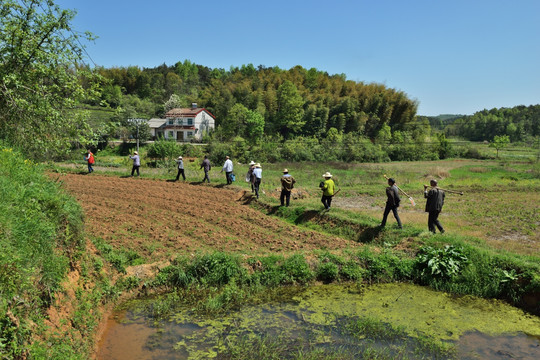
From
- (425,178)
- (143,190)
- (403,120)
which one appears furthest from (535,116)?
(143,190)

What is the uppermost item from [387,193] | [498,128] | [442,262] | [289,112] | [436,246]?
[289,112]

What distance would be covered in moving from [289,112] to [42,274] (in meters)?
63.3

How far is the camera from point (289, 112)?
6775 cm

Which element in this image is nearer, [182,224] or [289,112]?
[182,224]

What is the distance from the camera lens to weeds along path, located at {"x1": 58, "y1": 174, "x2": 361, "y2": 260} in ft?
41.0

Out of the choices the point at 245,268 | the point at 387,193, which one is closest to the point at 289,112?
the point at 387,193

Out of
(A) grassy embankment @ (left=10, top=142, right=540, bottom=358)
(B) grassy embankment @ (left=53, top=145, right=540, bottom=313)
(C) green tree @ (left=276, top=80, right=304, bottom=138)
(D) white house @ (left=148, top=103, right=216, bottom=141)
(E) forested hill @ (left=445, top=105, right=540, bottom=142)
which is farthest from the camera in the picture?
(E) forested hill @ (left=445, top=105, right=540, bottom=142)

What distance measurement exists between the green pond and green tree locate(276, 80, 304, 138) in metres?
58.6

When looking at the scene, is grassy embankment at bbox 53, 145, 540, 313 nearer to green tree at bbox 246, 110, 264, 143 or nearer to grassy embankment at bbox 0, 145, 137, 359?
grassy embankment at bbox 0, 145, 137, 359

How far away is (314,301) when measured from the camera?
9.61m

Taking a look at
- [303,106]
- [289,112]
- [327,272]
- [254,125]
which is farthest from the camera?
[303,106]

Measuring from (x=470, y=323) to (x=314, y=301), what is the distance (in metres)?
3.53

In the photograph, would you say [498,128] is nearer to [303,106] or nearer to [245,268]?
[303,106]

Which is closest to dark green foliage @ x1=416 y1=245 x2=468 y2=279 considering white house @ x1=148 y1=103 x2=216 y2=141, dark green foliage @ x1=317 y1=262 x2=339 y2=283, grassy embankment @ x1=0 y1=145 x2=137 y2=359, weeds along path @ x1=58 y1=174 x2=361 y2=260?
dark green foliage @ x1=317 y1=262 x2=339 y2=283
